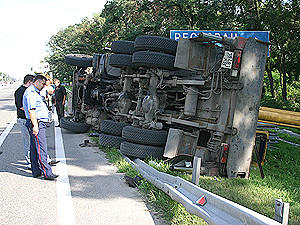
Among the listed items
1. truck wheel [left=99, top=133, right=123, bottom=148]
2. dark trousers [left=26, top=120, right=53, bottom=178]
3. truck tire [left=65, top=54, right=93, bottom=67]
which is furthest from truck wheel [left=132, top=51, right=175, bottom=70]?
truck tire [left=65, top=54, right=93, bottom=67]

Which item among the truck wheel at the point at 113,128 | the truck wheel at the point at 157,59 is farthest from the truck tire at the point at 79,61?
the truck wheel at the point at 157,59

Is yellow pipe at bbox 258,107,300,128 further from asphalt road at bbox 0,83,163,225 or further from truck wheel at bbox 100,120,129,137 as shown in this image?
asphalt road at bbox 0,83,163,225

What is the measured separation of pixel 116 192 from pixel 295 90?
22841mm

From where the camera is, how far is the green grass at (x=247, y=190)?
12.5ft

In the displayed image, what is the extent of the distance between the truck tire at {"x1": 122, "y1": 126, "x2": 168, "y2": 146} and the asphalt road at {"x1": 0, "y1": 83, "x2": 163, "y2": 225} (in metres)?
0.74

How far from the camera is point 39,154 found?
17.1 feet

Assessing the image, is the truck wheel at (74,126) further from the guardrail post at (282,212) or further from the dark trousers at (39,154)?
the guardrail post at (282,212)

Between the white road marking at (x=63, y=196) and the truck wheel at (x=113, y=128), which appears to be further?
the truck wheel at (x=113, y=128)

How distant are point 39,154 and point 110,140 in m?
2.41

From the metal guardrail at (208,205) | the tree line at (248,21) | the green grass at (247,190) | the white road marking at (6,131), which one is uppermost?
the tree line at (248,21)

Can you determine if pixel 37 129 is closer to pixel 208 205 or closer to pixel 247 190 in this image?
pixel 208 205

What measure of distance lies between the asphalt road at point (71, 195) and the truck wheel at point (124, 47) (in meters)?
2.61

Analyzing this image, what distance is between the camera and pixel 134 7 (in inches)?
1018

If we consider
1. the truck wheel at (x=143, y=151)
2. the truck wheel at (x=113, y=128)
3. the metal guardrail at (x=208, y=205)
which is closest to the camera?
the metal guardrail at (x=208, y=205)
